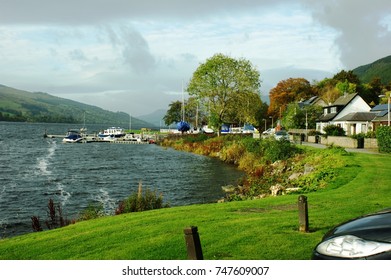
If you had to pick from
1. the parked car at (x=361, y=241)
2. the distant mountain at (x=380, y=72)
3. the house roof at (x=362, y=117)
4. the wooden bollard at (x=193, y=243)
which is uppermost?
the distant mountain at (x=380, y=72)

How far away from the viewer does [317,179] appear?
69.1 ft

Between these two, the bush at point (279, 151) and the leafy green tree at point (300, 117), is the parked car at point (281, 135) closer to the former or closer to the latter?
the bush at point (279, 151)

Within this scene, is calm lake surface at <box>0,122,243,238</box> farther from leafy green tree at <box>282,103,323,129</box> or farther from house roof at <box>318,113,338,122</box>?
leafy green tree at <box>282,103,323,129</box>

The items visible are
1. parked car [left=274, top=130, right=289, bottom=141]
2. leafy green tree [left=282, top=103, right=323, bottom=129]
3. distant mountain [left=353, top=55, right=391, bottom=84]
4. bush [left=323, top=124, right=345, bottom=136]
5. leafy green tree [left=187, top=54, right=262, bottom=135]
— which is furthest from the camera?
distant mountain [left=353, top=55, right=391, bottom=84]

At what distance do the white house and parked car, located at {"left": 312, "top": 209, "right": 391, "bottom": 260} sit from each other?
58798 millimetres

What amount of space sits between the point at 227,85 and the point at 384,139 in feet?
118

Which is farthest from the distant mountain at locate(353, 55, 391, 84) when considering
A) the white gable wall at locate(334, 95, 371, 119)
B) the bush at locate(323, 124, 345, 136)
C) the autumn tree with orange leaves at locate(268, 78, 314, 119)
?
the bush at locate(323, 124, 345, 136)

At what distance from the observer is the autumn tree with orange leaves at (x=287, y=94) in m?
104

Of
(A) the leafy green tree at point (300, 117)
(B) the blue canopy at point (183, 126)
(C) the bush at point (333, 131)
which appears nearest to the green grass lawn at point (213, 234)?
(C) the bush at point (333, 131)

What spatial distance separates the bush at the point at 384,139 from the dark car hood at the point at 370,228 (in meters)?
32.1

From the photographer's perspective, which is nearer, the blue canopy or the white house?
the white house

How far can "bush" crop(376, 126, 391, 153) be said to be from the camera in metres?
34.5

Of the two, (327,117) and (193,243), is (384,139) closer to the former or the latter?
(193,243)

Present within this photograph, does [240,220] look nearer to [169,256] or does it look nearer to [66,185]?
[169,256]
